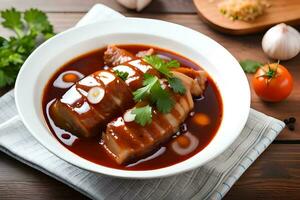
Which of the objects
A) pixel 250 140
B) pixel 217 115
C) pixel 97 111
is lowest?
pixel 250 140

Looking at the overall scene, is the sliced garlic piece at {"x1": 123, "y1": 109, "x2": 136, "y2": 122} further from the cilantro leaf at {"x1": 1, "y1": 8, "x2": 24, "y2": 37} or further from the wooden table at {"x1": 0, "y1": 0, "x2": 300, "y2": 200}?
the cilantro leaf at {"x1": 1, "y1": 8, "x2": 24, "y2": 37}

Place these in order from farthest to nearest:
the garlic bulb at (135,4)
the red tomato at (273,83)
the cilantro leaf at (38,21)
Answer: the garlic bulb at (135,4), the cilantro leaf at (38,21), the red tomato at (273,83)

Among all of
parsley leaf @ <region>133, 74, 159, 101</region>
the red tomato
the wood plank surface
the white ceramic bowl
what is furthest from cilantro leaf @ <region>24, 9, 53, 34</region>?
the red tomato

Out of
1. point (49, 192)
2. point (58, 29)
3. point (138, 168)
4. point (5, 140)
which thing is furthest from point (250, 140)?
point (58, 29)

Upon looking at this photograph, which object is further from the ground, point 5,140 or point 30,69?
point 30,69

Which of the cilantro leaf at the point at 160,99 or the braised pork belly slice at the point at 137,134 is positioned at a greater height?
the cilantro leaf at the point at 160,99

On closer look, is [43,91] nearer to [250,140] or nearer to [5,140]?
[5,140]

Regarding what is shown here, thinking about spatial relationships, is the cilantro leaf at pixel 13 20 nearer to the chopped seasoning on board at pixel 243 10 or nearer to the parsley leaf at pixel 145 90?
the parsley leaf at pixel 145 90

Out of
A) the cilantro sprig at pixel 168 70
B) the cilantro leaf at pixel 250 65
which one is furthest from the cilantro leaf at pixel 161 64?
the cilantro leaf at pixel 250 65
